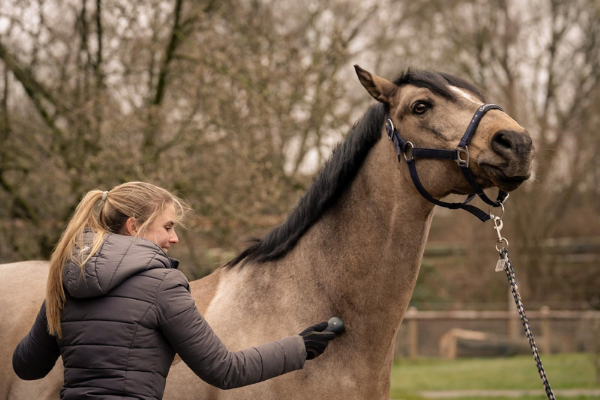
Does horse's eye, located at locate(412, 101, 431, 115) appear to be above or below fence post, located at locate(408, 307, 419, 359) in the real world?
above

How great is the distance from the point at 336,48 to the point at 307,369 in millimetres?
6402

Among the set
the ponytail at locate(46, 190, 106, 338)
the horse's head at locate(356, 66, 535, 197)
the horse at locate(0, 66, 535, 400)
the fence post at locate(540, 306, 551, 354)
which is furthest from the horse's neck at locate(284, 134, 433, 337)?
the fence post at locate(540, 306, 551, 354)

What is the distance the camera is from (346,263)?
286 cm

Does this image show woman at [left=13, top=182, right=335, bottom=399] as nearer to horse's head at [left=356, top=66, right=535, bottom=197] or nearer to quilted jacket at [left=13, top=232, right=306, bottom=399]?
quilted jacket at [left=13, top=232, right=306, bottom=399]

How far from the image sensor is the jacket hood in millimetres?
2168

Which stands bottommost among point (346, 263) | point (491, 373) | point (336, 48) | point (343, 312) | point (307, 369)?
point (491, 373)

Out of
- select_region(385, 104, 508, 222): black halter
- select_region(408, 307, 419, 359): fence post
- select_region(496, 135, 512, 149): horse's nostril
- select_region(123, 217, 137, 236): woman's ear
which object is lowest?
select_region(408, 307, 419, 359): fence post

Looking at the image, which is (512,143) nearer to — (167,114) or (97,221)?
(97,221)

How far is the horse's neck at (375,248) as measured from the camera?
2783 millimetres

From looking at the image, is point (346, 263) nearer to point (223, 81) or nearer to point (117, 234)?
point (117, 234)

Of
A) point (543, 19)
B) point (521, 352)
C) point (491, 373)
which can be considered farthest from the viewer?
point (543, 19)

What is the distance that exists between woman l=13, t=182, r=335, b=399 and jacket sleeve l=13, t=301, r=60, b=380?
0.57ft

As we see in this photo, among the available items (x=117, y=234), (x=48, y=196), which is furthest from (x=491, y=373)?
(x=117, y=234)

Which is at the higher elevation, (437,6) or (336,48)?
(437,6)
